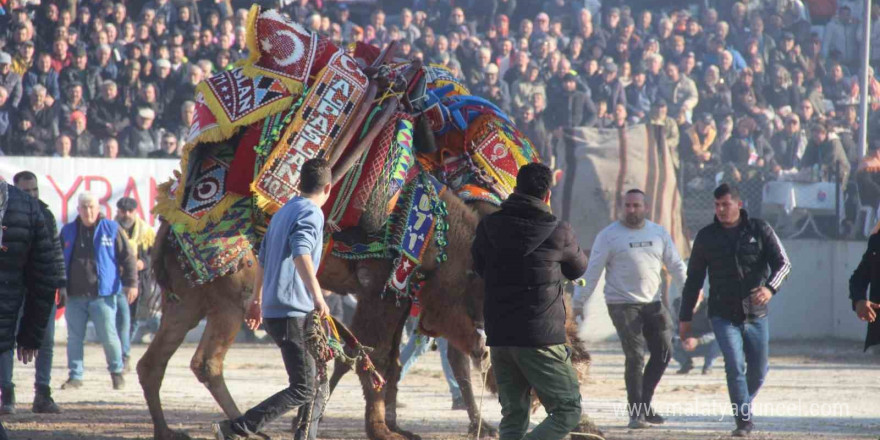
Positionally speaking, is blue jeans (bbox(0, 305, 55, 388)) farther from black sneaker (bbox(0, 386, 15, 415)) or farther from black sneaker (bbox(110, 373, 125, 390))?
black sneaker (bbox(110, 373, 125, 390))

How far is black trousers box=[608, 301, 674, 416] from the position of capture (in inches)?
328

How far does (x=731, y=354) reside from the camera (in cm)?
773

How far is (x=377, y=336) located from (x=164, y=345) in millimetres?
1459

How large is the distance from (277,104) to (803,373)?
7.03 meters

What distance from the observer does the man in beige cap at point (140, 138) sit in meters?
13.9

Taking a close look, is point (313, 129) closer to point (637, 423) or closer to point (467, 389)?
point (467, 389)

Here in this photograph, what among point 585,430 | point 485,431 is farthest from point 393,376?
point 585,430

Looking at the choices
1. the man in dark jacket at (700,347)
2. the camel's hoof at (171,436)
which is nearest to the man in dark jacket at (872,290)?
the camel's hoof at (171,436)

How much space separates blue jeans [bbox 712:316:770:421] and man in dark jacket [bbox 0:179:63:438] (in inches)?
185

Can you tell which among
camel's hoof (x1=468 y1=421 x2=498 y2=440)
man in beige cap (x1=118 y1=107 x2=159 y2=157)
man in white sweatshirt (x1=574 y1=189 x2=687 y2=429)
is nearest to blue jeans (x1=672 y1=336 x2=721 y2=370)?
man in white sweatshirt (x1=574 y1=189 x2=687 y2=429)

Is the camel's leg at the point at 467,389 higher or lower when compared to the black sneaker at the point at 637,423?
higher

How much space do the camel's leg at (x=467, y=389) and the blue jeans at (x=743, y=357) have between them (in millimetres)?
1766

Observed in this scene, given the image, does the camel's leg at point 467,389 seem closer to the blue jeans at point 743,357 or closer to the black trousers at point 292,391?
the blue jeans at point 743,357

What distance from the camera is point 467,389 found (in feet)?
26.1
